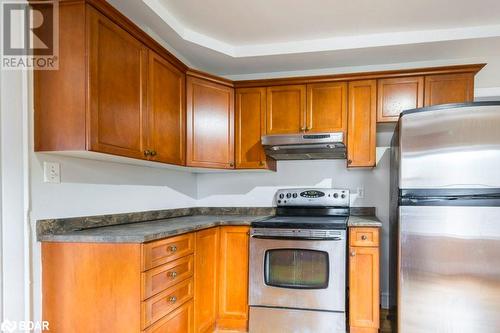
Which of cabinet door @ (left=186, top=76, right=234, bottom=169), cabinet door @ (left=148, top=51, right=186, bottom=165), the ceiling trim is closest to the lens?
cabinet door @ (left=148, top=51, right=186, bottom=165)

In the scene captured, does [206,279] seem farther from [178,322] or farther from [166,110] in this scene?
[166,110]

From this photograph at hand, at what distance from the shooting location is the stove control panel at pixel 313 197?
3.11 metres

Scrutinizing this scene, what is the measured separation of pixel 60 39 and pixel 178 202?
5.86 ft

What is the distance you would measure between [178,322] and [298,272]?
0.98 meters

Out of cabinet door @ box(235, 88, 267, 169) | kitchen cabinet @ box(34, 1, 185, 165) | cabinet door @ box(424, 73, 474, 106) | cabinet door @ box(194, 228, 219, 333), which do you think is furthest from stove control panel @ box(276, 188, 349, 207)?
kitchen cabinet @ box(34, 1, 185, 165)

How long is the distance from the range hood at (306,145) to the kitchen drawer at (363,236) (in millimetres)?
726

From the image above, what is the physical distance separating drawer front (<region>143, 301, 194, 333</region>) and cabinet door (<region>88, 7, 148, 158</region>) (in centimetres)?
99

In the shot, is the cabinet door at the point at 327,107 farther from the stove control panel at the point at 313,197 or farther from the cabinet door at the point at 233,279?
the cabinet door at the point at 233,279

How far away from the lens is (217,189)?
11.5 ft

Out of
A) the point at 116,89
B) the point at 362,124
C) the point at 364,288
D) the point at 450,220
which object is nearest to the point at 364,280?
the point at 364,288

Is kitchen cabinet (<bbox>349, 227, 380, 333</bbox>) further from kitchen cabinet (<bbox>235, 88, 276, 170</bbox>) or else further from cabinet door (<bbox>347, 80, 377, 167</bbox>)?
kitchen cabinet (<bbox>235, 88, 276, 170</bbox>)

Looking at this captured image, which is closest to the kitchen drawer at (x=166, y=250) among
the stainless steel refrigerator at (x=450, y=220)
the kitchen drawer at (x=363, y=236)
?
the kitchen drawer at (x=363, y=236)

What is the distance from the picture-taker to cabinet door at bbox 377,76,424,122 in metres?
2.78

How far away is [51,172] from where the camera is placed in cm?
177
